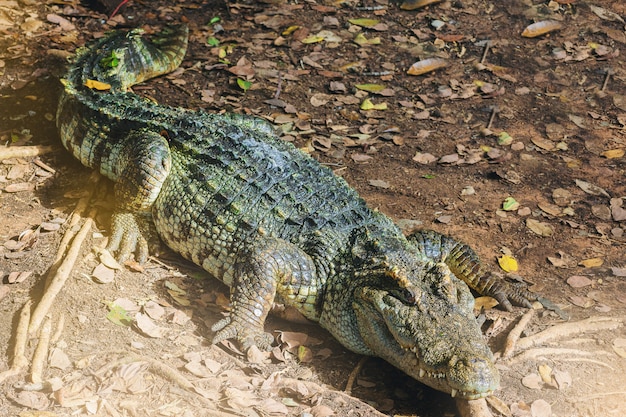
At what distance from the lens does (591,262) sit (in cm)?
559

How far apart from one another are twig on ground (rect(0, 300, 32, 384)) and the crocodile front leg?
101cm

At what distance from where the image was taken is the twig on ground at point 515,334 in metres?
4.71

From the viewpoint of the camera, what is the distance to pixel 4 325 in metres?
4.61

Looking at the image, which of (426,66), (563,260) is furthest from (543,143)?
(563,260)

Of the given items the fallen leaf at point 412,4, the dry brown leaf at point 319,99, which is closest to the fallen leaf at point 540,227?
the dry brown leaf at point 319,99

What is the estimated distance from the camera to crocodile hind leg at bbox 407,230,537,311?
526 cm

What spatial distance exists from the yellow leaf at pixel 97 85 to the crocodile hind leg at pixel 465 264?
314cm

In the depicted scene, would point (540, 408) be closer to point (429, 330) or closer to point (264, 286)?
point (429, 330)

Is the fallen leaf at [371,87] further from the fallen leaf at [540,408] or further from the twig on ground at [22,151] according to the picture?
the fallen leaf at [540,408]

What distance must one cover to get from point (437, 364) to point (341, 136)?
3370mm

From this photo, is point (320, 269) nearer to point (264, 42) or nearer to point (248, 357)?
point (248, 357)

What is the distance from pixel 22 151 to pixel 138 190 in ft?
4.98

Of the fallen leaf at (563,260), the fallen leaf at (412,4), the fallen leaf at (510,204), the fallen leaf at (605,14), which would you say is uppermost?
the fallen leaf at (412,4)

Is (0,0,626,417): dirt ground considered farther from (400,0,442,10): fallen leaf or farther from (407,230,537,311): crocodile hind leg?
(407,230,537,311): crocodile hind leg
